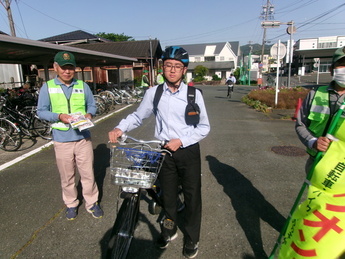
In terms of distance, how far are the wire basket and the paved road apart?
1.04 m

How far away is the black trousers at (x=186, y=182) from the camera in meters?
2.38

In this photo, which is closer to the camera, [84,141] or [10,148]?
[84,141]

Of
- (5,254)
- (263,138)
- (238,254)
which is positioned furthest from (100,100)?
(238,254)

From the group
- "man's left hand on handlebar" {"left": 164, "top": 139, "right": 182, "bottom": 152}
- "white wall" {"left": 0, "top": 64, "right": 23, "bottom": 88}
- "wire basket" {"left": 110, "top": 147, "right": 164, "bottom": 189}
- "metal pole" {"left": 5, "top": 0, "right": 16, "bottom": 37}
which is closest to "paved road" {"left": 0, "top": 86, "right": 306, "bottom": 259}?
"wire basket" {"left": 110, "top": 147, "right": 164, "bottom": 189}

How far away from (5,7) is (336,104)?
79.4 feet

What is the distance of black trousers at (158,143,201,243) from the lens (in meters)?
2.38

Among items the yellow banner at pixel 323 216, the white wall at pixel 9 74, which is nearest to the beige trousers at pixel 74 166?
the yellow banner at pixel 323 216

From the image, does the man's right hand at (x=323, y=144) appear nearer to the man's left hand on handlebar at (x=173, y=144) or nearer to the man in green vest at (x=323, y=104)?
the man in green vest at (x=323, y=104)

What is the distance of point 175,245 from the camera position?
9.00 feet

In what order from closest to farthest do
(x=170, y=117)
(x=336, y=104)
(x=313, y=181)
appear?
(x=313, y=181) < (x=336, y=104) < (x=170, y=117)

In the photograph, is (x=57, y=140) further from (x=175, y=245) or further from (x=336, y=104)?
(x=336, y=104)

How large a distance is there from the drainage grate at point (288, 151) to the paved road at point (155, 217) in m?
0.19

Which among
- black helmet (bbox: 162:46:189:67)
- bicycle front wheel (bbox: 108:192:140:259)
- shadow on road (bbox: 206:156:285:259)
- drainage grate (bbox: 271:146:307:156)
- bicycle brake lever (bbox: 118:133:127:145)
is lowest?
shadow on road (bbox: 206:156:285:259)

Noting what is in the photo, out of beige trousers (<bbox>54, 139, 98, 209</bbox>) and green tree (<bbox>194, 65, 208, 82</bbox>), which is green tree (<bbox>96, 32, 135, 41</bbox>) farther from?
beige trousers (<bbox>54, 139, 98, 209</bbox>)
